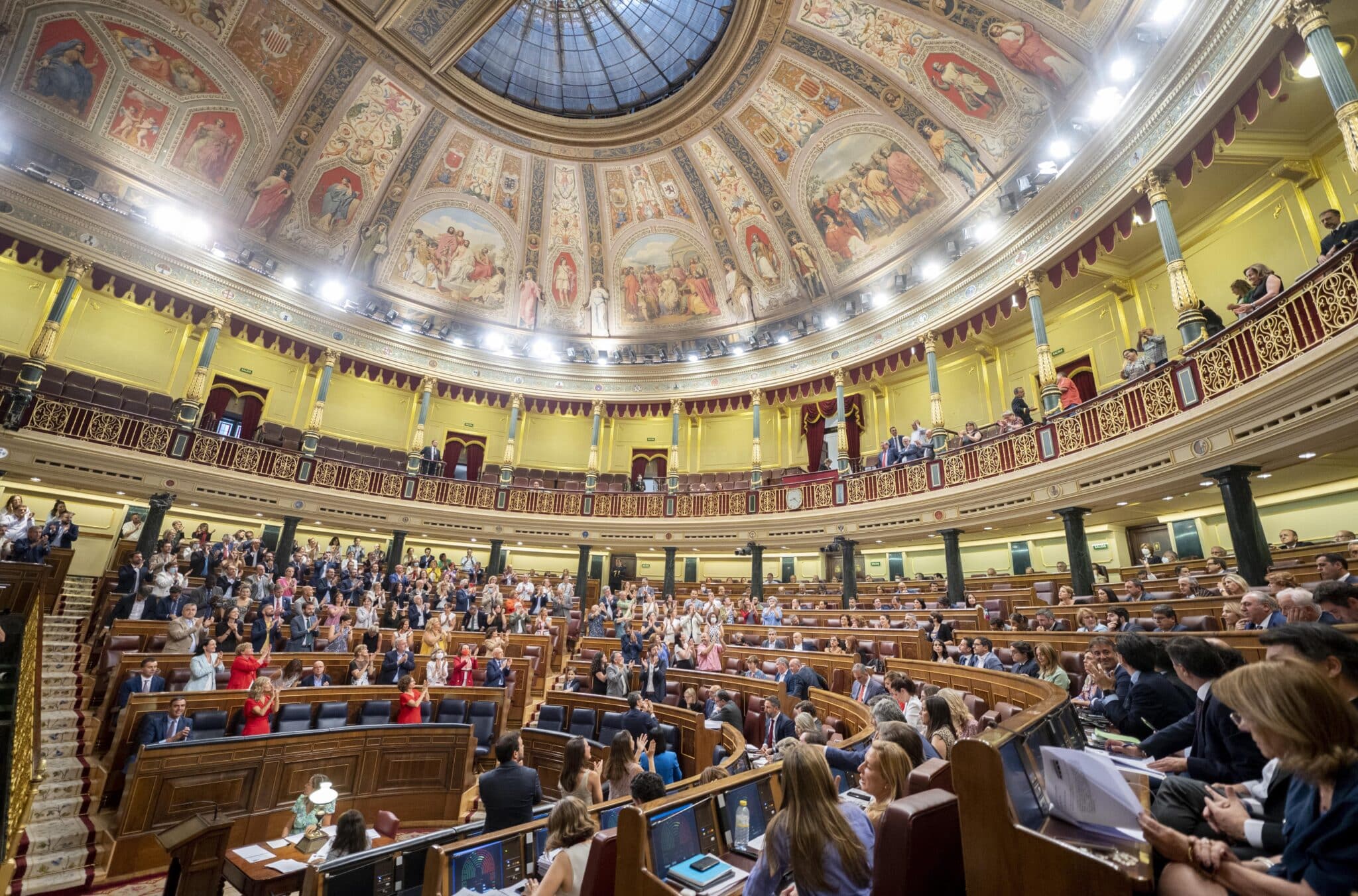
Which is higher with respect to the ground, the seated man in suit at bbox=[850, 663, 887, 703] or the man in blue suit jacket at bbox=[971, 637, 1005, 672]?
the man in blue suit jacket at bbox=[971, 637, 1005, 672]

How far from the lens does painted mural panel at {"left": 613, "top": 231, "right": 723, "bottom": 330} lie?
794 inches

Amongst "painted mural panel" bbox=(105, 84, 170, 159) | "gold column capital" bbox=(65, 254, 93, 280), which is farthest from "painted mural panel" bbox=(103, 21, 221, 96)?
"gold column capital" bbox=(65, 254, 93, 280)

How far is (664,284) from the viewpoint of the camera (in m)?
20.6

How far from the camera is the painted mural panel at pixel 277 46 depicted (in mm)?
14117

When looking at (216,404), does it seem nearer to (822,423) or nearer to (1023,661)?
(822,423)

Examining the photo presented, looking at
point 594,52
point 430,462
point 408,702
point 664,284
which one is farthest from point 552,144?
point 408,702

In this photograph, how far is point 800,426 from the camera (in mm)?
20156

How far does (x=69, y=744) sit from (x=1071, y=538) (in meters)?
13.6

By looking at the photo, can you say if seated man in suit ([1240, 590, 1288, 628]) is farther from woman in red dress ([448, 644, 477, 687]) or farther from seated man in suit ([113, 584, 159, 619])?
seated man in suit ([113, 584, 159, 619])

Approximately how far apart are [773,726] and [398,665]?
4.99m

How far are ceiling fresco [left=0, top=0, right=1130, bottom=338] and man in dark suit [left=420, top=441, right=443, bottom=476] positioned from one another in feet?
15.7

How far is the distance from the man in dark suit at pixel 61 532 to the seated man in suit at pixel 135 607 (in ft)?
8.13

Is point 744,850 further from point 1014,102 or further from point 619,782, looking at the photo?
point 1014,102

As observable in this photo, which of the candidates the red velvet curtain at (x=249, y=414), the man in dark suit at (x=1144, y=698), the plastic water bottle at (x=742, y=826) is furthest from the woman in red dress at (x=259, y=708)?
the red velvet curtain at (x=249, y=414)
